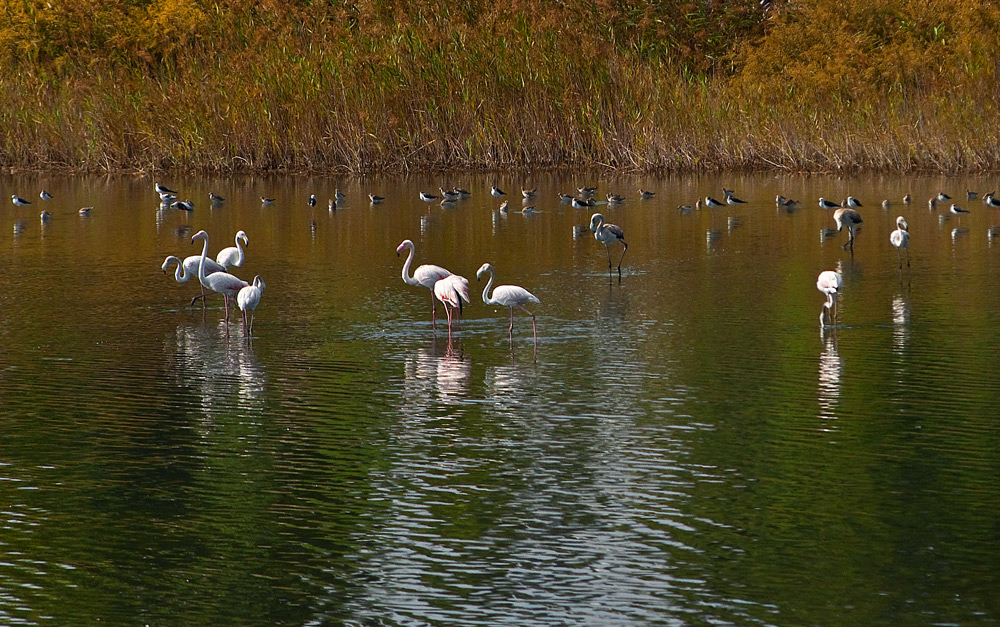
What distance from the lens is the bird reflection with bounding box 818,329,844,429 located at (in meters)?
9.65

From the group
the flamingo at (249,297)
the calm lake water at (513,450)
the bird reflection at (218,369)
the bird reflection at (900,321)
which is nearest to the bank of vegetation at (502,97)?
the calm lake water at (513,450)

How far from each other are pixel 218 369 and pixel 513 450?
3619mm

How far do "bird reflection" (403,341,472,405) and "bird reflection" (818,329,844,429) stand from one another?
2509 millimetres

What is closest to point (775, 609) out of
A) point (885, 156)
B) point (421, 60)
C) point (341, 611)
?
point (341, 611)

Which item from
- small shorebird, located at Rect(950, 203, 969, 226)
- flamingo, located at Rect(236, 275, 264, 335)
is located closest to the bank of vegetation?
small shorebird, located at Rect(950, 203, 969, 226)

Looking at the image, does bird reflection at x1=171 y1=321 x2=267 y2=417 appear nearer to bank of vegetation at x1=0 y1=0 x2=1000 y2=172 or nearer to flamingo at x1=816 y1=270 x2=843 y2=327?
flamingo at x1=816 y1=270 x2=843 y2=327

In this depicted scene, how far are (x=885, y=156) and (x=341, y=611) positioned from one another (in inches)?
965

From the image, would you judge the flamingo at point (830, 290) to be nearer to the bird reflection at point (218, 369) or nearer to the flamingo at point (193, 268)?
the bird reflection at point (218, 369)

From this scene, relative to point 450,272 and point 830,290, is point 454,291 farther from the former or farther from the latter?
point 830,290

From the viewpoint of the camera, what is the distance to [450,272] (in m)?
15.9

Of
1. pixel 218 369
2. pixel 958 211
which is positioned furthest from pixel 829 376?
pixel 958 211

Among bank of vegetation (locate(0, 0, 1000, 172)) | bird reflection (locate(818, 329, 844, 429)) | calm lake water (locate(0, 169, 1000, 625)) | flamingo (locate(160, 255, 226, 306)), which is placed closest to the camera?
calm lake water (locate(0, 169, 1000, 625))

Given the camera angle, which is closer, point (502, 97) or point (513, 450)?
point (513, 450)

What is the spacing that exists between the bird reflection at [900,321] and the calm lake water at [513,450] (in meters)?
0.06
